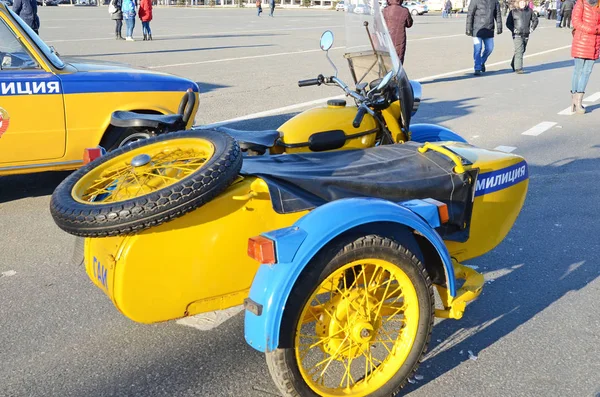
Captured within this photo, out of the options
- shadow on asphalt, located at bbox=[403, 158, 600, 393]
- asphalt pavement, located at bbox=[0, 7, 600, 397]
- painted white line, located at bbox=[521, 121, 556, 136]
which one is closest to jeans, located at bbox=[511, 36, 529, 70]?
painted white line, located at bbox=[521, 121, 556, 136]

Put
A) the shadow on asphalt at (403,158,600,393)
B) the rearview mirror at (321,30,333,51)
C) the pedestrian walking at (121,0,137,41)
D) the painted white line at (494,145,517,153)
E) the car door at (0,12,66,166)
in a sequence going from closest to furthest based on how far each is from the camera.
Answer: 1. the shadow on asphalt at (403,158,600,393)
2. the rearview mirror at (321,30,333,51)
3. the car door at (0,12,66,166)
4. the painted white line at (494,145,517,153)
5. the pedestrian walking at (121,0,137,41)

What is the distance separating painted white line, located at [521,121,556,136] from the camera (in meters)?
8.73

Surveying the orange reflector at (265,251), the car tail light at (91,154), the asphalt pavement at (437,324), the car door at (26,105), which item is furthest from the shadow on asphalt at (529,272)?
the car door at (26,105)

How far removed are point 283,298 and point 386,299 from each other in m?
0.66

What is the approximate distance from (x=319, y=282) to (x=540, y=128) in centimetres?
744

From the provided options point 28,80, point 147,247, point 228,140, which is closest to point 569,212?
point 228,140

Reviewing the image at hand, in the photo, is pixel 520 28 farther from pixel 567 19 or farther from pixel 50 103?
pixel 567 19

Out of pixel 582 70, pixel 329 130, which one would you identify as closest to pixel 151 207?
pixel 329 130

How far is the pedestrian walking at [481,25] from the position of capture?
564 inches

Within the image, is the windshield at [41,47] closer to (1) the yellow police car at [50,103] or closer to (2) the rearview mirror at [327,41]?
(1) the yellow police car at [50,103]

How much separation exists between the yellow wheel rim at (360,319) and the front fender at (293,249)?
184 millimetres

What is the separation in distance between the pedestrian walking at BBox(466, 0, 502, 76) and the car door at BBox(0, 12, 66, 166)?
1097 cm

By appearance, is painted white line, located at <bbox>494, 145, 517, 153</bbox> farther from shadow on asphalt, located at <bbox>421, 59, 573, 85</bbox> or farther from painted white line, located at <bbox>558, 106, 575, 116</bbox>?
shadow on asphalt, located at <bbox>421, 59, 573, 85</bbox>

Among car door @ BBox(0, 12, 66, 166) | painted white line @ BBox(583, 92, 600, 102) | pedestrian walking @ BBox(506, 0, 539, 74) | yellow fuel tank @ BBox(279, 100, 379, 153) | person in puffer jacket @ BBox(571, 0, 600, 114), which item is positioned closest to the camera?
yellow fuel tank @ BBox(279, 100, 379, 153)
